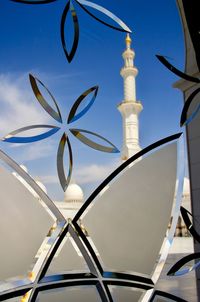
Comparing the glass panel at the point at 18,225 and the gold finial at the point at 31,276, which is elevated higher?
the glass panel at the point at 18,225

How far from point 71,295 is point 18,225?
62cm

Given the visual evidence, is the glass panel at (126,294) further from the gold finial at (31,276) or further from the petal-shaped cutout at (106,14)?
the petal-shaped cutout at (106,14)

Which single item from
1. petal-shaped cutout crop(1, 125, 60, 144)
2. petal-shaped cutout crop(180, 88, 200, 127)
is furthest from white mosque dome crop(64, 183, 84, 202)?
petal-shaped cutout crop(180, 88, 200, 127)

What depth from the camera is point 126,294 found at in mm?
2383

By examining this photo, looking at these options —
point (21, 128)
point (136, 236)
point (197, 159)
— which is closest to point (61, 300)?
point (136, 236)

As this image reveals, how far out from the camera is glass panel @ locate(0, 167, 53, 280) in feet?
7.30

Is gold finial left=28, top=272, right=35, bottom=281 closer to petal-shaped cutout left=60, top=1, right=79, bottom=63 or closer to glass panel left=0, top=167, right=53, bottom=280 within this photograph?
glass panel left=0, top=167, right=53, bottom=280

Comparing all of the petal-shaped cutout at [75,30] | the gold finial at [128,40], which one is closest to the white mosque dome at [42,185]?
the petal-shaped cutout at [75,30]

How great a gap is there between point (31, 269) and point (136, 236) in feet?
2.62

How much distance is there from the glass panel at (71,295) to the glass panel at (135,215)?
209 mm

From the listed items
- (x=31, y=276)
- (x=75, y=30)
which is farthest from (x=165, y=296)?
(x=75, y=30)

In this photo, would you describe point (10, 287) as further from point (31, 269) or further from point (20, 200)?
point (20, 200)

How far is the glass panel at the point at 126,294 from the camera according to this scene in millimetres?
2330

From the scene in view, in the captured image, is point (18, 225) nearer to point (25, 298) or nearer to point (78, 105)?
point (25, 298)
